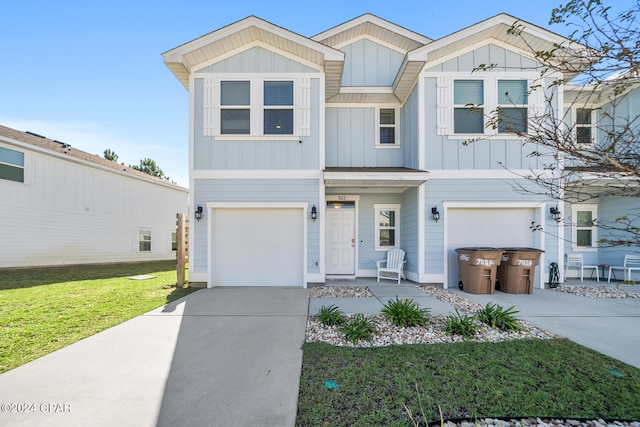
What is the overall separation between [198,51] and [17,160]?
932 centimetres

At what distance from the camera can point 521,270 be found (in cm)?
669

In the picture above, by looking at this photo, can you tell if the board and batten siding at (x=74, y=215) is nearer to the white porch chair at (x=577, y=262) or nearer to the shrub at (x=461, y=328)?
the shrub at (x=461, y=328)

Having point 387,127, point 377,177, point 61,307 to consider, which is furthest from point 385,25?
point 61,307

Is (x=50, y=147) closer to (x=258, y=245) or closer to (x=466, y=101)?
(x=258, y=245)

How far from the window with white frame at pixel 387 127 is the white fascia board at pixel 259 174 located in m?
2.66

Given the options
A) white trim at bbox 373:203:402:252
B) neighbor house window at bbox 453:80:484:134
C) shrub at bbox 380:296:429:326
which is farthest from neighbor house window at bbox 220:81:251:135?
shrub at bbox 380:296:429:326

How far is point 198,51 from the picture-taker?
7.18m

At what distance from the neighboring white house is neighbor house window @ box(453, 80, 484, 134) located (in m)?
15.0

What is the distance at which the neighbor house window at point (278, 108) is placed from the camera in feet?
24.4

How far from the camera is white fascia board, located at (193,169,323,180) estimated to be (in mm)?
7398

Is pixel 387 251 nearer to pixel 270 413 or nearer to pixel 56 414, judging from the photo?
pixel 270 413

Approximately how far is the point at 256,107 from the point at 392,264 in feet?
18.9

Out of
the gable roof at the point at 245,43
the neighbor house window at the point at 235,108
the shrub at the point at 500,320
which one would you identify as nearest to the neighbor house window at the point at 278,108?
the neighbor house window at the point at 235,108

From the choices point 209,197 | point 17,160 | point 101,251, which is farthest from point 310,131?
point 101,251
